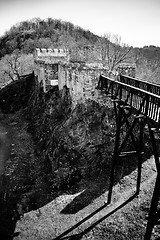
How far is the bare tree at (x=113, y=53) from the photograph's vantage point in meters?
20.6

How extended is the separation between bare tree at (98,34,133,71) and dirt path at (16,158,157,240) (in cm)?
1411

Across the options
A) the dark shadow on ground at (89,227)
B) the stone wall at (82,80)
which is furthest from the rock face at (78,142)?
the dark shadow on ground at (89,227)

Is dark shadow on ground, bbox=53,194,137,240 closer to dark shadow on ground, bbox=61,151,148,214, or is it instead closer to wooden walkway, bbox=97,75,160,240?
wooden walkway, bbox=97,75,160,240

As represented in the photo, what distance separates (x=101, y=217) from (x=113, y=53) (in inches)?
736

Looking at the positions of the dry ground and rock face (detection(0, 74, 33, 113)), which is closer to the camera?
the dry ground

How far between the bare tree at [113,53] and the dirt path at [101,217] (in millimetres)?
14108

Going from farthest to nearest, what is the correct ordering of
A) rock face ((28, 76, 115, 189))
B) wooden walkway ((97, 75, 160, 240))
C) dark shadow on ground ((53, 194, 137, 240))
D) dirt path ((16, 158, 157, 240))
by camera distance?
rock face ((28, 76, 115, 189)) < dark shadow on ground ((53, 194, 137, 240)) < dirt path ((16, 158, 157, 240)) < wooden walkway ((97, 75, 160, 240))

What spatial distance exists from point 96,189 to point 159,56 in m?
23.4

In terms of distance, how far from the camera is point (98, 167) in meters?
10.5

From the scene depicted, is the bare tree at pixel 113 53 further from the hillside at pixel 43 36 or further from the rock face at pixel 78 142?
the hillside at pixel 43 36

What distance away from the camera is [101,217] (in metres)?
8.16

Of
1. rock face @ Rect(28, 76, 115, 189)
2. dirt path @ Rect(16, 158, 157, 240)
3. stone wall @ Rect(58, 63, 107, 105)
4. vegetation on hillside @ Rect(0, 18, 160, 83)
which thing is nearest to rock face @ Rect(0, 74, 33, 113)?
vegetation on hillside @ Rect(0, 18, 160, 83)

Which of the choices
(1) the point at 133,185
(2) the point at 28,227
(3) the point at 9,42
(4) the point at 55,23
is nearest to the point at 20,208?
(2) the point at 28,227

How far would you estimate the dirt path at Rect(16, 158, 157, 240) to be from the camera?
7.52 metres
